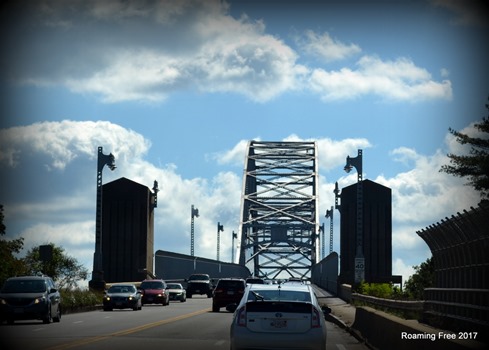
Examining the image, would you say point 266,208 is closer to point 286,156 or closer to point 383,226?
point 286,156

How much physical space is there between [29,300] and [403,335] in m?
20.0

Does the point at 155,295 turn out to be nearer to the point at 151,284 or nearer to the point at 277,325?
the point at 151,284

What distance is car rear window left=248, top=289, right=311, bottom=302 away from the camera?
1869 centimetres

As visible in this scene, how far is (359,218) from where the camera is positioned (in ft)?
165

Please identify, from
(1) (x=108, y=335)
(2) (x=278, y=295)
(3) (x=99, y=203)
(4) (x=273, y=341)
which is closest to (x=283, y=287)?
(2) (x=278, y=295)

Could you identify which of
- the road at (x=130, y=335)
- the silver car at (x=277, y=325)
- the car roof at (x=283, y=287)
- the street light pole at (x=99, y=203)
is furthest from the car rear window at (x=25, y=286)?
the silver car at (x=277, y=325)

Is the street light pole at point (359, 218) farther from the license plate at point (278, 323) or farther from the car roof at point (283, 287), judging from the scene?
the license plate at point (278, 323)

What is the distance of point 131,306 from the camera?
4991 centimetres

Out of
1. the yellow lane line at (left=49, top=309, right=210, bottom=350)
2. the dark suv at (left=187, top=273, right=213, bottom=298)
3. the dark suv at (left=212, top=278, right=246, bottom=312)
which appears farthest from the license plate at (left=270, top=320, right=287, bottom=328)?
the dark suv at (left=187, top=273, right=213, bottom=298)

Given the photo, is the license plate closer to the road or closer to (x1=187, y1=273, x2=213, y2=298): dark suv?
the road

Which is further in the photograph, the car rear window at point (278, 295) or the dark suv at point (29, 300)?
the dark suv at point (29, 300)

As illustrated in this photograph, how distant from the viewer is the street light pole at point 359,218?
4772 cm

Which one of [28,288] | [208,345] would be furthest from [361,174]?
[208,345]

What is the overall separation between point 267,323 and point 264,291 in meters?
0.94
